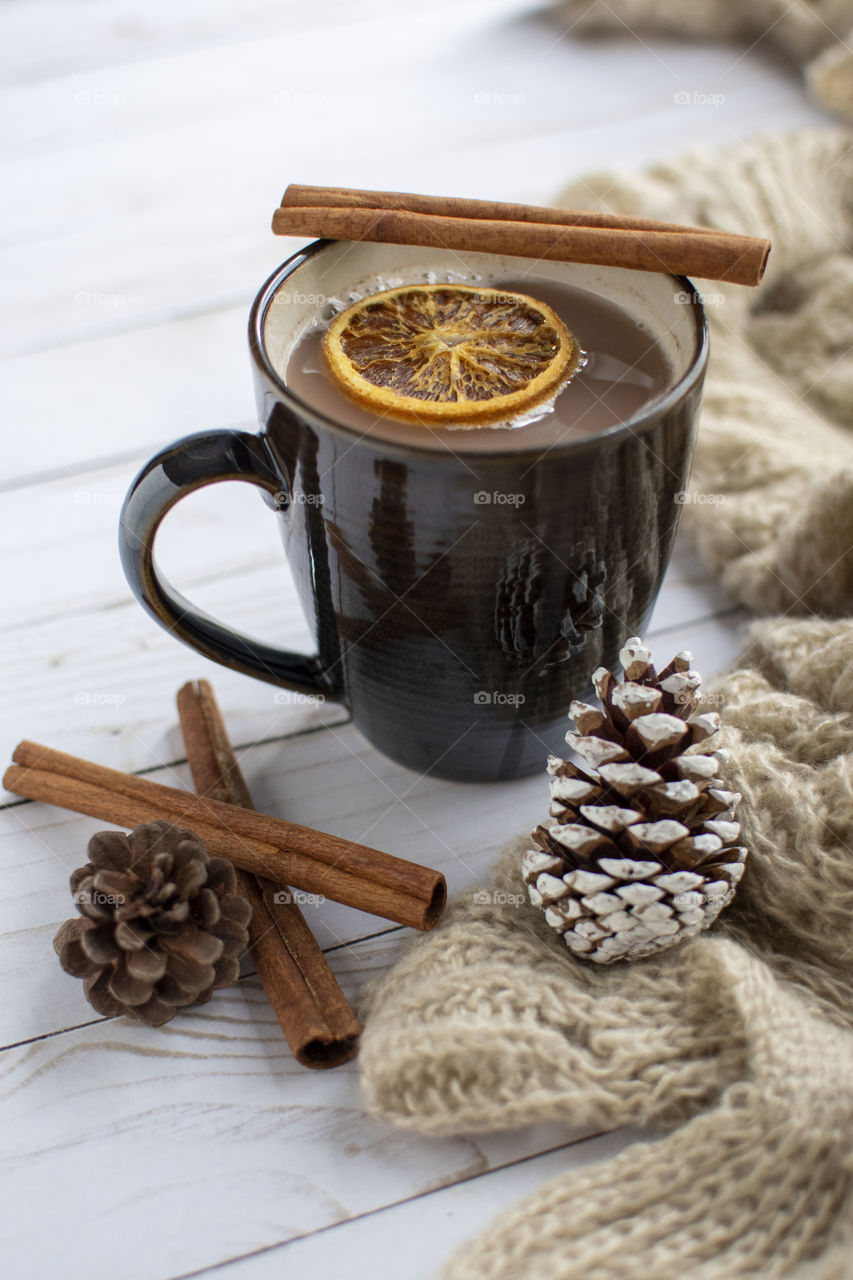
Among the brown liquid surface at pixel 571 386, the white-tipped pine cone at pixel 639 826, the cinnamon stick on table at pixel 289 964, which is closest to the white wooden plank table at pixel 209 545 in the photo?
the cinnamon stick on table at pixel 289 964

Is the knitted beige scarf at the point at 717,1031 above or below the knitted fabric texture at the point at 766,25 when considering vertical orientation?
below

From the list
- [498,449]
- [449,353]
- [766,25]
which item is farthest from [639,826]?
[766,25]

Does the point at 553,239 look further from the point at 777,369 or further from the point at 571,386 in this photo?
the point at 777,369

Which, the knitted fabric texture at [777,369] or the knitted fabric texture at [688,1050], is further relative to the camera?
the knitted fabric texture at [777,369]

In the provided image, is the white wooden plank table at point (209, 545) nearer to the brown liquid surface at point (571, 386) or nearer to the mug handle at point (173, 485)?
the mug handle at point (173, 485)

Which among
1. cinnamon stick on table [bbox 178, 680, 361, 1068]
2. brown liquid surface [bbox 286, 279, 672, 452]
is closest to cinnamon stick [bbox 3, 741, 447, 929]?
cinnamon stick on table [bbox 178, 680, 361, 1068]

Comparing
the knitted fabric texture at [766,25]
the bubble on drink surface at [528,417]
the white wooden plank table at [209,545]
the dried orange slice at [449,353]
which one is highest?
the dried orange slice at [449,353]
